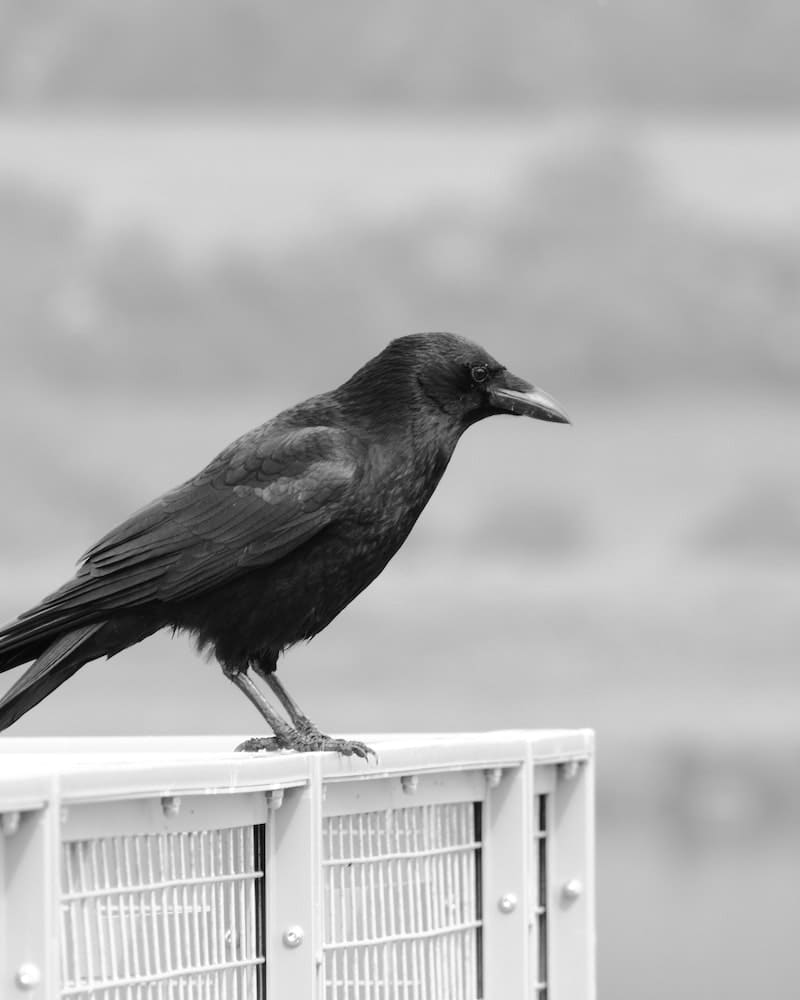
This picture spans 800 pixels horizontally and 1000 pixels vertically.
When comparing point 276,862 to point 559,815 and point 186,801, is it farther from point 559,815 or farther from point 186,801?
point 559,815

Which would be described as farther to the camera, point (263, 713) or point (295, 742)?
point (263, 713)

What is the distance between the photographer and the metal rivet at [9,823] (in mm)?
2500

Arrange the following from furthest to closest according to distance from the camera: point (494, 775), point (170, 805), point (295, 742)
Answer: point (295, 742) < point (494, 775) < point (170, 805)

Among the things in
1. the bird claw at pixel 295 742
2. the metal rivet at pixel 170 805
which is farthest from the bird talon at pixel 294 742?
the metal rivet at pixel 170 805

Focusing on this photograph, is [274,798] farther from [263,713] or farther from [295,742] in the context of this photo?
[263,713]

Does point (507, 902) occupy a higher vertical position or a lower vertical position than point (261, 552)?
lower

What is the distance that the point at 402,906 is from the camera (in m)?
3.63

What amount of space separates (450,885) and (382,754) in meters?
0.45

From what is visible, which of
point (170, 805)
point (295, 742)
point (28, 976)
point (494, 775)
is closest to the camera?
point (28, 976)

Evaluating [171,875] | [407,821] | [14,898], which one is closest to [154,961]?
[171,875]

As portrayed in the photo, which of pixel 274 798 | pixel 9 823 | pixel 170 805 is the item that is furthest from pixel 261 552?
pixel 9 823

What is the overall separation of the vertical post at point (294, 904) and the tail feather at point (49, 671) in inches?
48.9

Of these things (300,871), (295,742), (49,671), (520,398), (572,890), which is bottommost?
(572,890)

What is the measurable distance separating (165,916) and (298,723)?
1450mm
